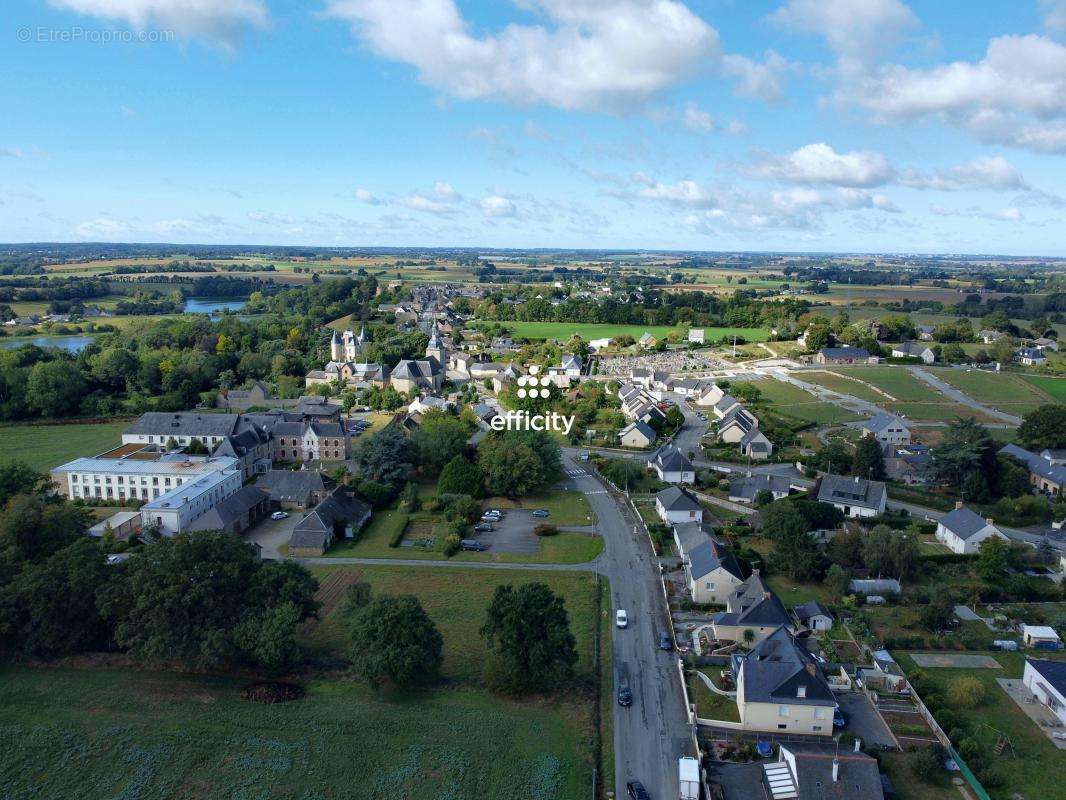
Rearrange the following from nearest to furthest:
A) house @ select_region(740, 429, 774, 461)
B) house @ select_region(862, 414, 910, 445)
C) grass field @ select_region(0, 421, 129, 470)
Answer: grass field @ select_region(0, 421, 129, 470), house @ select_region(740, 429, 774, 461), house @ select_region(862, 414, 910, 445)

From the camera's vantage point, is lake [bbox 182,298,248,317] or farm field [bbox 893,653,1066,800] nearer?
farm field [bbox 893,653,1066,800]

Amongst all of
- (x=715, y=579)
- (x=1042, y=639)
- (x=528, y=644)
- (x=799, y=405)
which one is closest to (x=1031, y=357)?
(x=799, y=405)

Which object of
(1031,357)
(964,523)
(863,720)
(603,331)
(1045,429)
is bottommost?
(863,720)

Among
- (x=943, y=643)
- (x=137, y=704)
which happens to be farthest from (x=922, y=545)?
(x=137, y=704)

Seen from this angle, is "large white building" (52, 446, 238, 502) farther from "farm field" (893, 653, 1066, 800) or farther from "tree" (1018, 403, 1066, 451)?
"tree" (1018, 403, 1066, 451)

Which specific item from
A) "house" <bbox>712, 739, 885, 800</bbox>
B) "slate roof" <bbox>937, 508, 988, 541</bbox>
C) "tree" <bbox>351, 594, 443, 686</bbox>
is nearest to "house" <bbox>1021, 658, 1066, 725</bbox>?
"house" <bbox>712, 739, 885, 800</bbox>

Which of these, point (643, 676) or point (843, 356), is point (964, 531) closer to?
point (643, 676)

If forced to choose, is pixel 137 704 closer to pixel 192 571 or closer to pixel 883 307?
pixel 192 571
